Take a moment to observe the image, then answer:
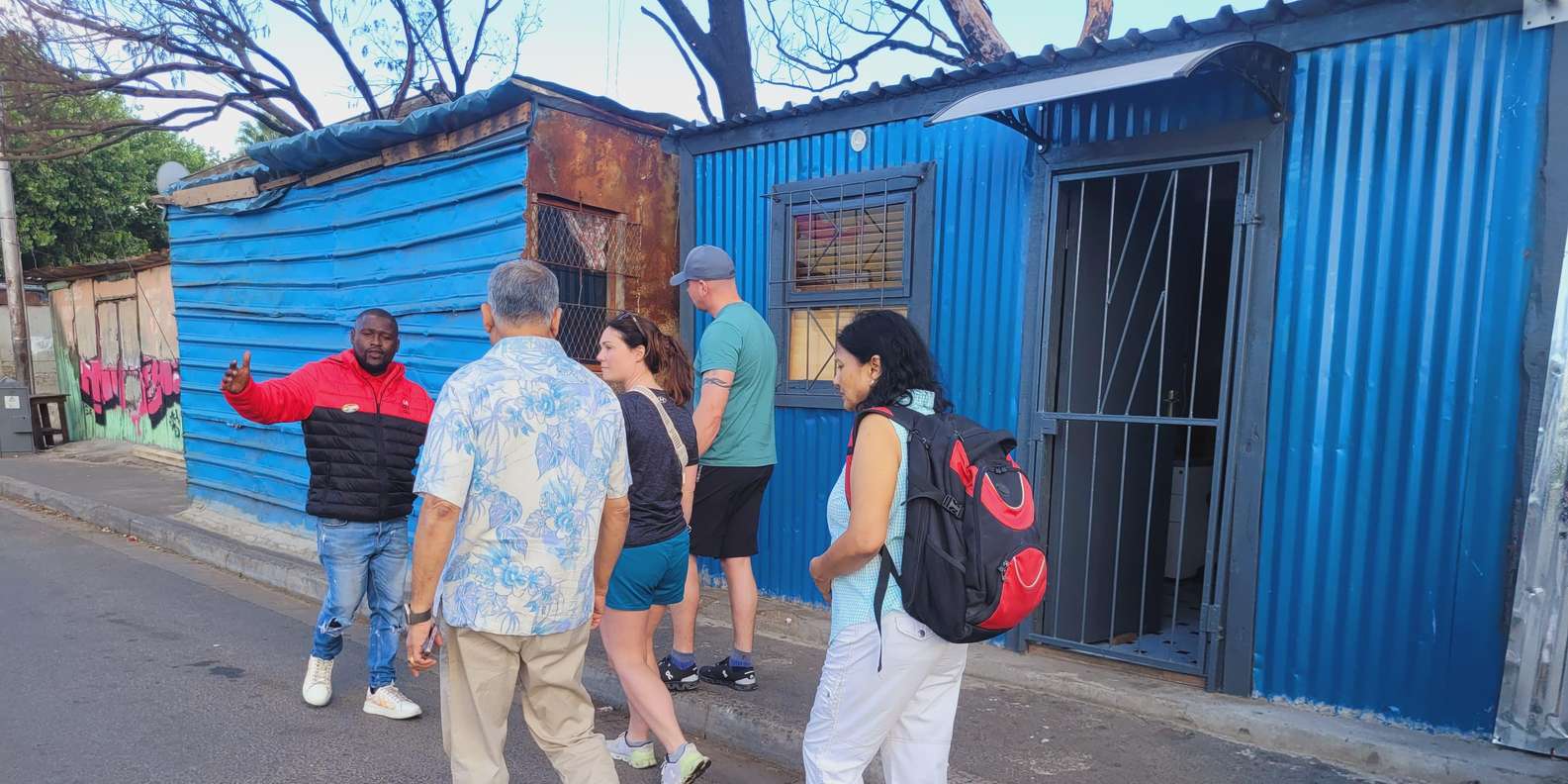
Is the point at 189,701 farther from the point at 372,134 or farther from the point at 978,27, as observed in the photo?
the point at 978,27

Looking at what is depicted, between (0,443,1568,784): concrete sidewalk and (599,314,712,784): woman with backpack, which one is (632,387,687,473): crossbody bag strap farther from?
(0,443,1568,784): concrete sidewalk

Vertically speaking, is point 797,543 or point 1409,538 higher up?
point 1409,538

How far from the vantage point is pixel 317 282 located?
23.7 ft

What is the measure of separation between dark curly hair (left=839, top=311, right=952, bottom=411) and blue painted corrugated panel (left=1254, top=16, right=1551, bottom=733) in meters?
2.16

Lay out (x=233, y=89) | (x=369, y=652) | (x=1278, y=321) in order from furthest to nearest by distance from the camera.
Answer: (x=233, y=89) → (x=369, y=652) → (x=1278, y=321)

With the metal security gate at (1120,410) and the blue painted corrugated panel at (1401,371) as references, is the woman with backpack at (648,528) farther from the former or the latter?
the blue painted corrugated panel at (1401,371)

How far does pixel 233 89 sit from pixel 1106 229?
12542 mm

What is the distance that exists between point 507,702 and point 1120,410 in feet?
11.3

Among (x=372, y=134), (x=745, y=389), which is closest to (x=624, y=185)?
(x=372, y=134)

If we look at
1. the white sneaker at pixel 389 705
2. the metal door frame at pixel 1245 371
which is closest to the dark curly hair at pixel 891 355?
the metal door frame at pixel 1245 371

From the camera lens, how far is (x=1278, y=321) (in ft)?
12.3

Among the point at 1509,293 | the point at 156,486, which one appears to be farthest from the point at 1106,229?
the point at 156,486

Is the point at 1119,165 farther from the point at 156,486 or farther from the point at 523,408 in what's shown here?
the point at 156,486

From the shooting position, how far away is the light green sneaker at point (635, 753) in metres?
3.44
